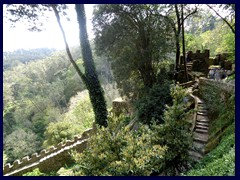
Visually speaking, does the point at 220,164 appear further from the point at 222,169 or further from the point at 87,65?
the point at 87,65

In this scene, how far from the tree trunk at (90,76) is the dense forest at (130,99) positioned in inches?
1.7

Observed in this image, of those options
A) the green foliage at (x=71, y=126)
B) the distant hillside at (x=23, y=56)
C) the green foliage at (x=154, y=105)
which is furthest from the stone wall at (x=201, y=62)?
the distant hillside at (x=23, y=56)

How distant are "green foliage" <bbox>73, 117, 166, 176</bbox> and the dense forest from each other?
0.9 inches

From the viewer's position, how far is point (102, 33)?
11844 millimetres

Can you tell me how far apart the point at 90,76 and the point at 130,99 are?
3.75 metres

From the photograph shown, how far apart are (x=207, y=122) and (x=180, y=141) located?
3.90 meters

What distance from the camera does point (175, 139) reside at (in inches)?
252

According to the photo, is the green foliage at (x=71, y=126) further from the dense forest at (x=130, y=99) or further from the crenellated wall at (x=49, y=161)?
the crenellated wall at (x=49, y=161)

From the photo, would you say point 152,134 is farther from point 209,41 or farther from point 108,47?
point 209,41

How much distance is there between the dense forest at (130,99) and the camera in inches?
217

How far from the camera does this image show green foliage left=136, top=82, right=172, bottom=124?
1057 centimetres

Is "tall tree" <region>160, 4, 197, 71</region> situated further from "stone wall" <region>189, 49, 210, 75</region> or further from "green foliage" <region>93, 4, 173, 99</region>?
"stone wall" <region>189, 49, 210, 75</region>

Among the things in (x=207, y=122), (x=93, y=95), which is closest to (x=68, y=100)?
(x=93, y=95)

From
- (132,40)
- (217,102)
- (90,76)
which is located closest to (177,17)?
(132,40)
